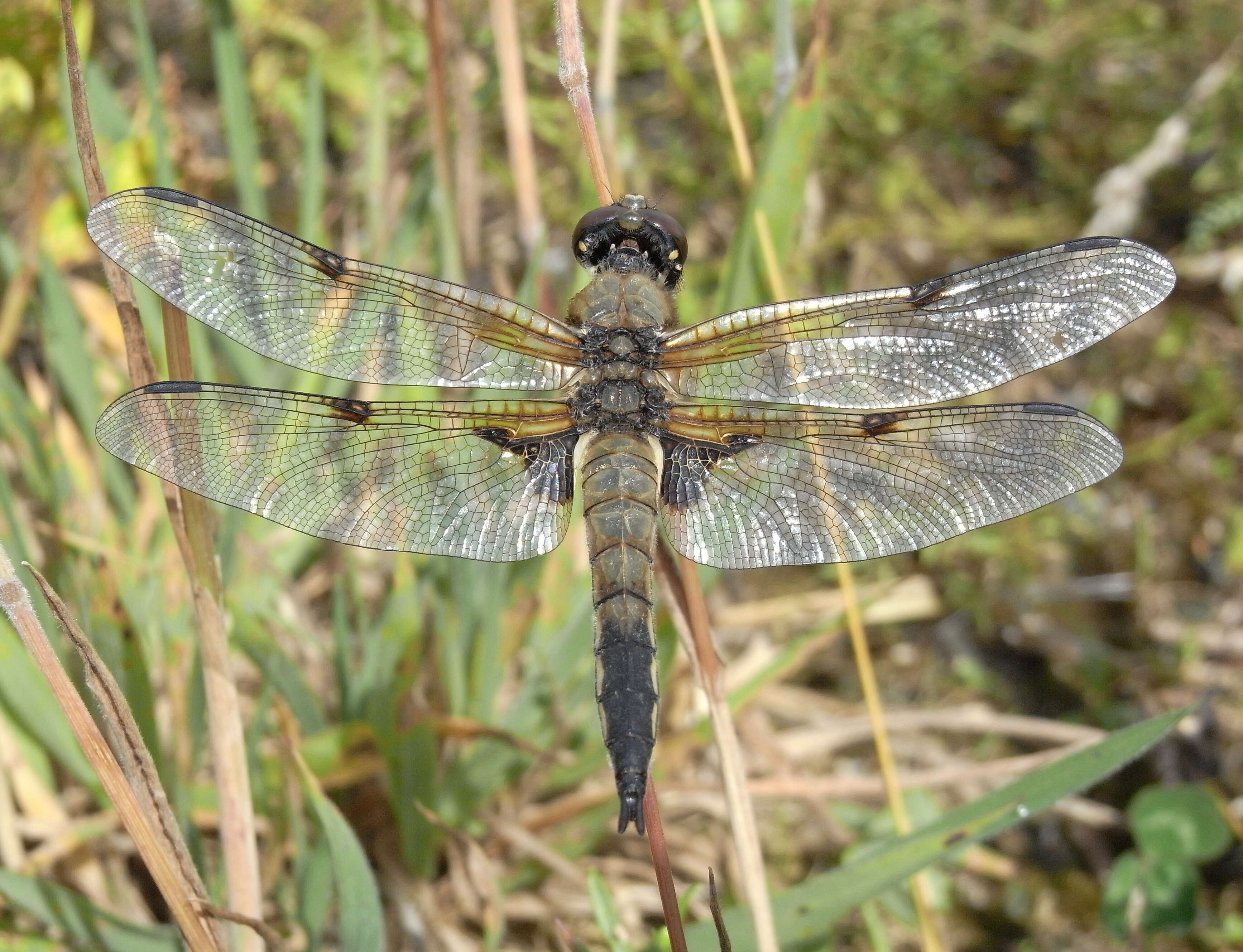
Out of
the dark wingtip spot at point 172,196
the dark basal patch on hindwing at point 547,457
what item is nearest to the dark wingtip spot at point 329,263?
the dark wingtip spot at point 172,196

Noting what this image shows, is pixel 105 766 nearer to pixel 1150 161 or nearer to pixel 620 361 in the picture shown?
pixel 620 361

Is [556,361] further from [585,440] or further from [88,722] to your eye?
[88,722]

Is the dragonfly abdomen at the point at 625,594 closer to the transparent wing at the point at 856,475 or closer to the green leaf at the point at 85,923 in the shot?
the transparent wing at the point at 856,475

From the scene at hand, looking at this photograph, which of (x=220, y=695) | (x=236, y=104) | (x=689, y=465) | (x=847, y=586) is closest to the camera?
(x=220, y=695)

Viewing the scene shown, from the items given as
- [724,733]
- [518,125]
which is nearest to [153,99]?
[518,125]

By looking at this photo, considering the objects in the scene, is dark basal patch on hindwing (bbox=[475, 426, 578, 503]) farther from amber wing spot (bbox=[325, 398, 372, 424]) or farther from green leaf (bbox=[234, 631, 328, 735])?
green leaf (bbox=[234, 631, 328, 735])

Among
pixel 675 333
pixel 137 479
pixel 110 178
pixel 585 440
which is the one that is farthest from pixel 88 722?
pixel 110 178
